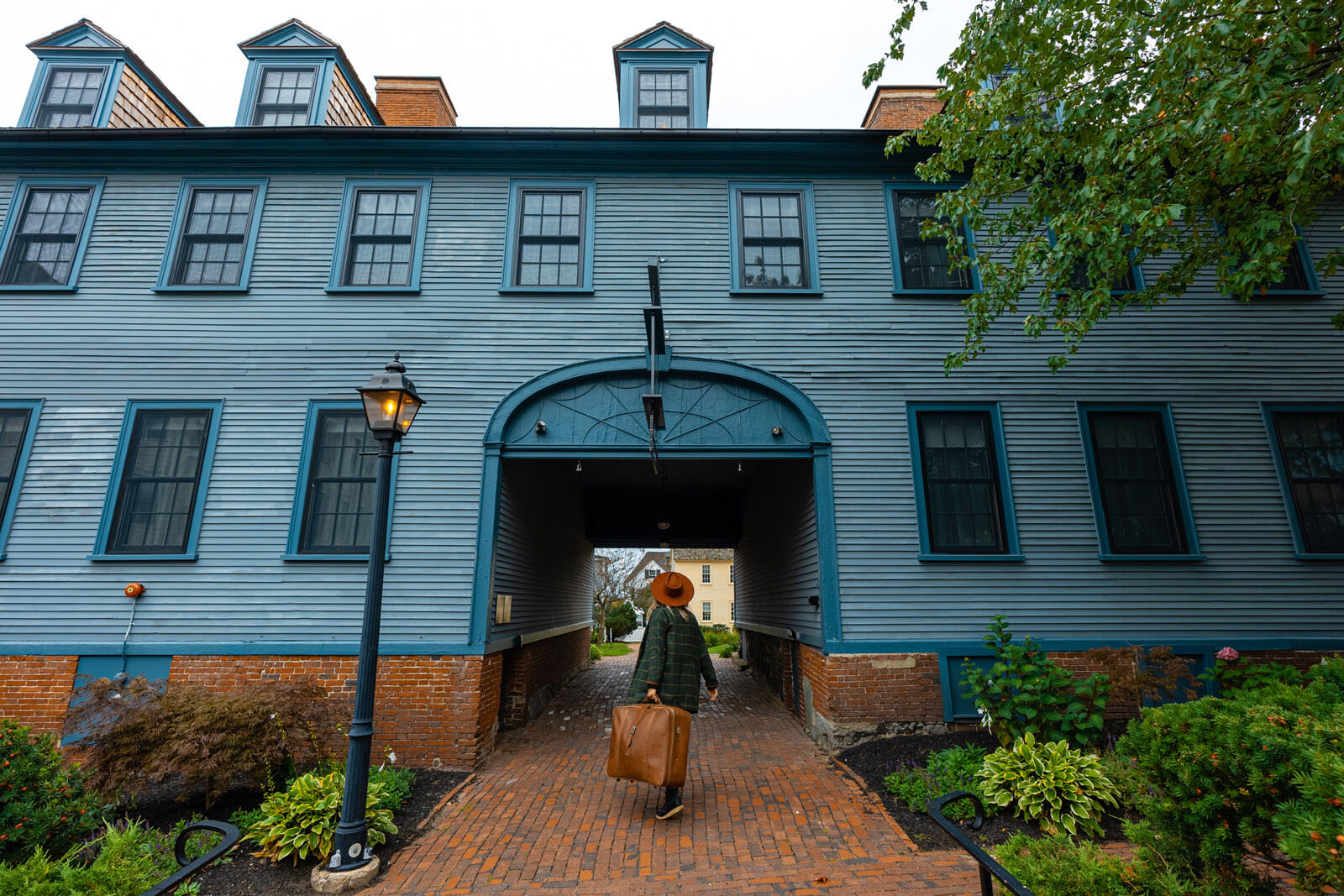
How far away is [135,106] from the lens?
10844 mm

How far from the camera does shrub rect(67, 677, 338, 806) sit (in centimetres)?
569

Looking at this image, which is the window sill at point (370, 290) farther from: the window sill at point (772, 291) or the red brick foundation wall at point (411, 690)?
the red brick foundation wall at point (411, 690)

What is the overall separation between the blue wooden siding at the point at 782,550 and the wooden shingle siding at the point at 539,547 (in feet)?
12.9

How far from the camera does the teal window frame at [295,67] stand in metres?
10.8

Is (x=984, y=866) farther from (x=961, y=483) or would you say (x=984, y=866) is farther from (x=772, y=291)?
(x=772, y=291)

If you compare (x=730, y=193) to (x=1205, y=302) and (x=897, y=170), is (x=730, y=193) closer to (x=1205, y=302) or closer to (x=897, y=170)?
(x=897, y=170)

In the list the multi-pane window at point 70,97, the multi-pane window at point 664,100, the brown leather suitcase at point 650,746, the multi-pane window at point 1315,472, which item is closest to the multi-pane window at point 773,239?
the multi-pane window at point 664,100

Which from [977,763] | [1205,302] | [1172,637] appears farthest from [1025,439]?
[977,763]

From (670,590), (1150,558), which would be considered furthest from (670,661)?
(1150,558)

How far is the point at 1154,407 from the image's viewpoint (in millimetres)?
8859

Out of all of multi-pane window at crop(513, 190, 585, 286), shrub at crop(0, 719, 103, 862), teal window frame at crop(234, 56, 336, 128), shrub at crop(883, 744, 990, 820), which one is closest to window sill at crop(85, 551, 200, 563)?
shrub at crop(0, 719, 103, 862)

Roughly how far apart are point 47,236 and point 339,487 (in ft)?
20.4

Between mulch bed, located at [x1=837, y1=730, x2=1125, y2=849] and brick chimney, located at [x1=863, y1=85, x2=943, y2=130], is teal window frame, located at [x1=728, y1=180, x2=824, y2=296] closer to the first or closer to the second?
brick chimney, located at [x1=863, y1=85, x2=943, y2=130]

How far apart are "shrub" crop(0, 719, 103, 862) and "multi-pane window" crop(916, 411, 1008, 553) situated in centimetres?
913
